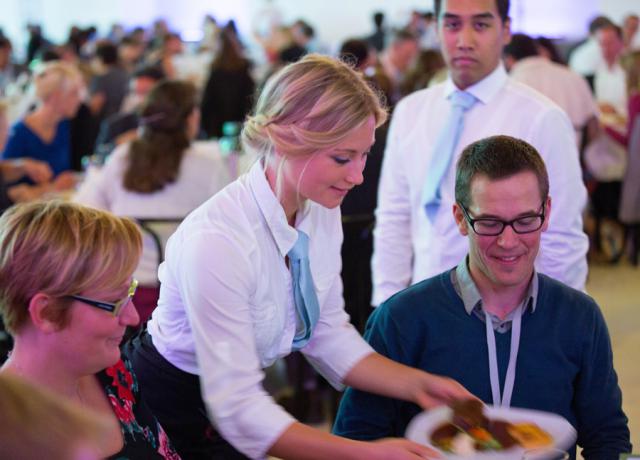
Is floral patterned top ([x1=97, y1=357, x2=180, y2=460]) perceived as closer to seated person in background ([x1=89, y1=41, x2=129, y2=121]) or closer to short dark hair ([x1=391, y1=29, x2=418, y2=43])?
seated person in background ([x1=89, y1=41, x2=129, y2=121])

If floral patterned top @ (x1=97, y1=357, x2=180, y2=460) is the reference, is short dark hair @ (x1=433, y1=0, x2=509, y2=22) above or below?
above

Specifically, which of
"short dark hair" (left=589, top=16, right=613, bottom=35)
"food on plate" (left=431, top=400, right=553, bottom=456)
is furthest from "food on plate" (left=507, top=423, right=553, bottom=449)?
"short dark hair" (left=589, top=16, right=613, bottom=35)

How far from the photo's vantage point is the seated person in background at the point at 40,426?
778mm

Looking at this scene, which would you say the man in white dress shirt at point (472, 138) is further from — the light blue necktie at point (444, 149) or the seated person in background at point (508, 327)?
the seated person in background at point (508, 327)

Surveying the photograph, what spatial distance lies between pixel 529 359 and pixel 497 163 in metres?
0.35

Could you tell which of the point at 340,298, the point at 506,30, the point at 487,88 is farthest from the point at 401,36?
the point at 340,298

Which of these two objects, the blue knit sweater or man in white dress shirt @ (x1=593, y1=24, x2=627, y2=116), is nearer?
the blue knit sweater

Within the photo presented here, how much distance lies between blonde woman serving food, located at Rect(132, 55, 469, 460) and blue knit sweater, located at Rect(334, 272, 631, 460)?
0.08 m

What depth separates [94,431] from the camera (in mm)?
832

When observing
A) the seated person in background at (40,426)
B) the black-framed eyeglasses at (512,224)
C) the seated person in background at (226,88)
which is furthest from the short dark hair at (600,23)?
the seated person in background at (40,426)

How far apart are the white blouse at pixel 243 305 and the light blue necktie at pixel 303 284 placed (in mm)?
16

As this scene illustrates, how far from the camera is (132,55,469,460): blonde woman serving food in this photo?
1566 millimetres

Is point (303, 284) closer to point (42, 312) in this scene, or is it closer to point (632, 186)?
point (42, 312)

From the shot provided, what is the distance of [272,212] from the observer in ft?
5.50
